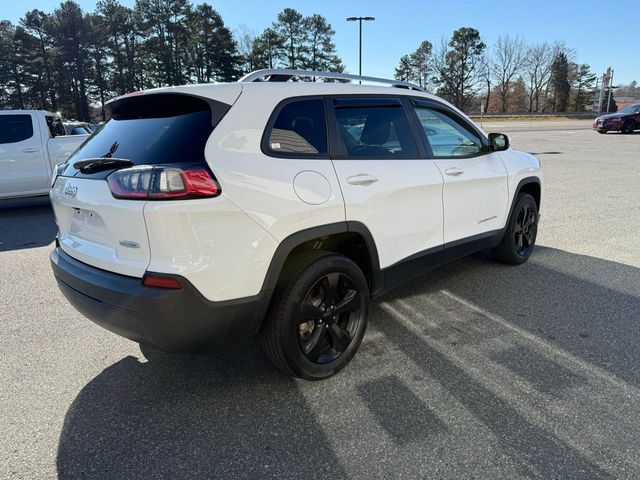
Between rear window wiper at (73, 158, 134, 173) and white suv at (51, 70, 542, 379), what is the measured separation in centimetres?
1

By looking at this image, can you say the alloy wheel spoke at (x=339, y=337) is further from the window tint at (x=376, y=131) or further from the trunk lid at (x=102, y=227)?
the trunk lid at (x=102, y=227)

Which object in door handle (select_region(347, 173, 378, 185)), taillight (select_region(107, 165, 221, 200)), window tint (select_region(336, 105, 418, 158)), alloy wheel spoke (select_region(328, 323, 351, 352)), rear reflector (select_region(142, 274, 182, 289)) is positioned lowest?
alloy wheel spoke (select_region(328, 323, 351, 352))

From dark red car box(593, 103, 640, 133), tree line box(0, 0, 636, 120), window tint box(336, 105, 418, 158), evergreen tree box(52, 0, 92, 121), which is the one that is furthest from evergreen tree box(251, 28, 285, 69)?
window tint box(336, 105, 418, 158)

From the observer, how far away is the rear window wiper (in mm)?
2443

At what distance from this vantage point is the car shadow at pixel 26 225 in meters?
6.41

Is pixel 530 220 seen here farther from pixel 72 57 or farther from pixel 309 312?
pixel 72 57

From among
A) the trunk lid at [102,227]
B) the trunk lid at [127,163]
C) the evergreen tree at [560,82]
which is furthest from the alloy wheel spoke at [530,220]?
the evergreen tree at [560,82]

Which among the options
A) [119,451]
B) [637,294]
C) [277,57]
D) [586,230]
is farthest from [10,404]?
[277,57]

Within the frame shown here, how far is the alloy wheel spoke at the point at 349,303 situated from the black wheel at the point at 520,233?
2361mm

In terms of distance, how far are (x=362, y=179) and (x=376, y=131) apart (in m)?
0.57

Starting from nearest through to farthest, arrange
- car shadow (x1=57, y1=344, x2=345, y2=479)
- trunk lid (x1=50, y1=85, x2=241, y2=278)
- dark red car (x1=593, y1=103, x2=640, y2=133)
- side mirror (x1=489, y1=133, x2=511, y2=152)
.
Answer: car shadow (x1=57, y1=344, x2=345, y2=479), trunk lid (x1=50, y1=85, x2=241, y2=278), side mirror (x1=489, y1=133, x2=511, y2=152), dark red car (x1=593, y1=103, x2=640, y2=133)

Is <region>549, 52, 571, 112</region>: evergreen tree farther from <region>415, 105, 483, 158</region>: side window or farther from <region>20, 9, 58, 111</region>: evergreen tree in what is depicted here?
<region>415, 105, 483, 158</region>: side window

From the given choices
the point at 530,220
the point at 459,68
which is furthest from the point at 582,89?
the point at 530,220

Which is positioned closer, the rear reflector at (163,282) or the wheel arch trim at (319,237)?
the rear reflector at (163,282)
